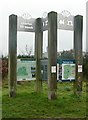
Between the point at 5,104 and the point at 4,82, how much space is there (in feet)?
23.3

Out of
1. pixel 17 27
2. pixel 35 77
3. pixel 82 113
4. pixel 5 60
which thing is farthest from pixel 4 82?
pixel 82 113

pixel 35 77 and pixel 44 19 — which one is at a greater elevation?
pixel 44 19

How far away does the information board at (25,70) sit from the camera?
11.5m

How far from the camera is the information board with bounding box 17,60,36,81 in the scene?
37.7 ft

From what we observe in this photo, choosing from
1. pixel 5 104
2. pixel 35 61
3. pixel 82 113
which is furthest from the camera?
pixel 35 61

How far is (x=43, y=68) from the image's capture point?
1158 centimetres

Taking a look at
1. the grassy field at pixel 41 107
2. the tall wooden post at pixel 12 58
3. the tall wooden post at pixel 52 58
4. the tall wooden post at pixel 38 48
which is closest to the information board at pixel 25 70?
the tall wooden post at pixel 38 48

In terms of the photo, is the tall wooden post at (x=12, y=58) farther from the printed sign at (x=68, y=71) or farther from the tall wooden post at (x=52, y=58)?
the printed sign at (x=68, y=71)

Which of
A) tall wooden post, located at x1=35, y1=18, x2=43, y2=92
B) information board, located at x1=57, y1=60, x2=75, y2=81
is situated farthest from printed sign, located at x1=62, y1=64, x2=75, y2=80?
tall wooden post, located at x1=35, y1=18, x2=43, y2=92

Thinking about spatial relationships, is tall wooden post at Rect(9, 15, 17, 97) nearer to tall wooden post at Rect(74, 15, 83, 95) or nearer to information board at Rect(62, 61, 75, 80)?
information board at Rect(62, 61, 75, 80)

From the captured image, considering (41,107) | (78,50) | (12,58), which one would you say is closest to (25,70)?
(12,58)

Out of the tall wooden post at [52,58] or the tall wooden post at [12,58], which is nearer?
the tall wooden post at [52,58]

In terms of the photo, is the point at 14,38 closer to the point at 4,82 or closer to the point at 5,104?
the point at 5,104

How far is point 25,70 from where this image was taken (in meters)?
11.8
